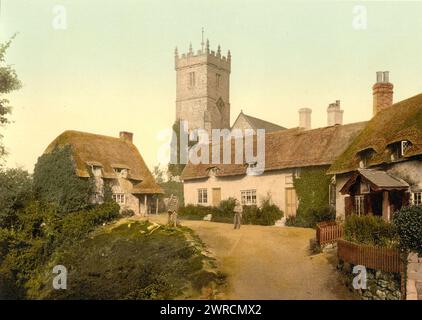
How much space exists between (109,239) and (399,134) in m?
Result: 14.6

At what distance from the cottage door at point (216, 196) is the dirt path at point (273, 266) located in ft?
31.3

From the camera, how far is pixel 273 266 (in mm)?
14859

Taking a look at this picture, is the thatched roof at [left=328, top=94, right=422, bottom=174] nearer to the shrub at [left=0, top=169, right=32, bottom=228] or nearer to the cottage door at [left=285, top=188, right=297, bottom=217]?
the cottage door at [left=285, top=188, right=297, bottom=217]

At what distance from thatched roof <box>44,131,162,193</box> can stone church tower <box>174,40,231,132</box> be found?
22.0 m

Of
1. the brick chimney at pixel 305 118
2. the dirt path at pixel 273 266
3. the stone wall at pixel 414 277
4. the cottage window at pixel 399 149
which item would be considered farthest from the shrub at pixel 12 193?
the brick chimney at pixel 305 118

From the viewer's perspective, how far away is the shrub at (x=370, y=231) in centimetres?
1315

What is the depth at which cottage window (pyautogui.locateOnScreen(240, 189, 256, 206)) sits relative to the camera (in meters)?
28.5

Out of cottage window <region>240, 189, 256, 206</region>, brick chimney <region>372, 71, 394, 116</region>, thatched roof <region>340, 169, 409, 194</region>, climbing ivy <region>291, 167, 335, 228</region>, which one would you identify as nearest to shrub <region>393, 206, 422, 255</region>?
thatched roof <region>340, 169, 409, 194</region>

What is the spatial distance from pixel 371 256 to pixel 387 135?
8144 mm

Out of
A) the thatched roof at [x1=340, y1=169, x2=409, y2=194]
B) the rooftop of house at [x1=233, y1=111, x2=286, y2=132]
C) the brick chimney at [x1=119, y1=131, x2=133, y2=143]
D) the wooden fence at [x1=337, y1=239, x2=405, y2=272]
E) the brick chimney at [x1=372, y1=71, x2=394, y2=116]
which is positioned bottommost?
the wooden fence at [x1=337, y1=239, x2=405, y2=272]

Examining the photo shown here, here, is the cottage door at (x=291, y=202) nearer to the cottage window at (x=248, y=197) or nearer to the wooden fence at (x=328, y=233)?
the cottage window at (x=248, y=197)

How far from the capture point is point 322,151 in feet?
84.1

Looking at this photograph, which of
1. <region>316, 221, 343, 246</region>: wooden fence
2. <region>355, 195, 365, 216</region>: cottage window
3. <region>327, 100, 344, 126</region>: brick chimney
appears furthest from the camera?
<region>327, 100, 344, 126</region>: brick chimney
